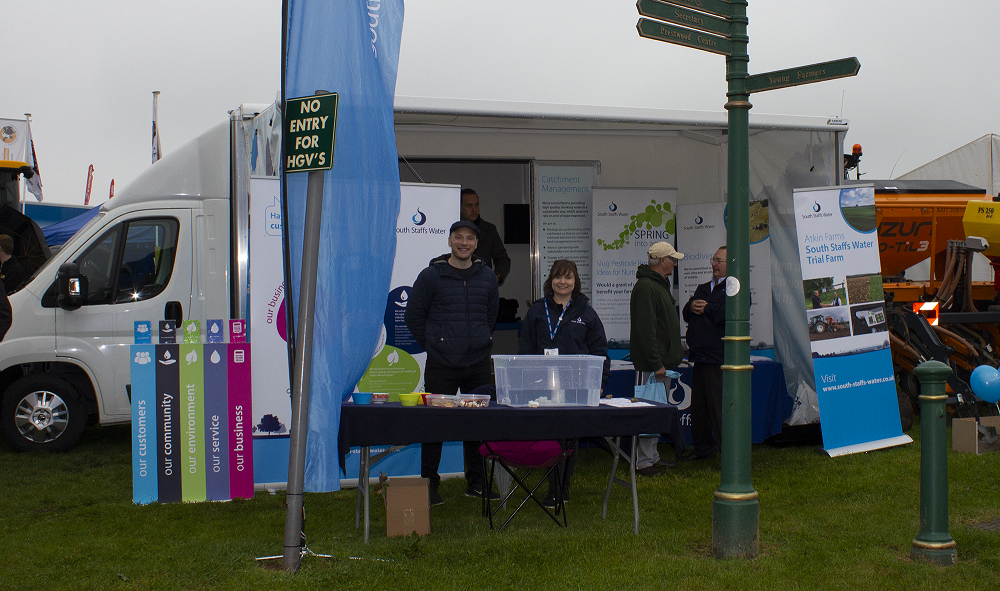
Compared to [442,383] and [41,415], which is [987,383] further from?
[41,415]

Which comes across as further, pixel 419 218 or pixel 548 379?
pixel 419 218

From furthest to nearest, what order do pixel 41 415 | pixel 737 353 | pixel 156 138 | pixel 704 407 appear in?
pixel 156 138 < pixel 41 415 < pixel 704 407 < pixel 737 353

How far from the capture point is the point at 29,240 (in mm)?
8297

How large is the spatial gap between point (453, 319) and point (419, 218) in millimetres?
1063

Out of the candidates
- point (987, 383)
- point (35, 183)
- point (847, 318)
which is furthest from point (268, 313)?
point (35, 183)

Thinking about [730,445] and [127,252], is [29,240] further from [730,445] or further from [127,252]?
[730,445]

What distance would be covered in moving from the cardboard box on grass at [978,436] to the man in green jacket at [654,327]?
7.36ft

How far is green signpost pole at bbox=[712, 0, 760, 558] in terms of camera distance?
12.2 ft

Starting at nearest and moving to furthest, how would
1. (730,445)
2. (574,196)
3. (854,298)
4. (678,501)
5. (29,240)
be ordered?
(730,445), (678,501), (854,298), (574,196), (29,240)

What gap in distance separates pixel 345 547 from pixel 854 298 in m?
4.43

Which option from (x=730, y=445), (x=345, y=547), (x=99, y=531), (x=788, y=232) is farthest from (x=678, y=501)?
(x=99, y=531)

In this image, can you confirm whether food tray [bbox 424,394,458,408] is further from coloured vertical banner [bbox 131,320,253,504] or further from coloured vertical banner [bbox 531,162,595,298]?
coloured vertical banner [bbox 531,162,595,298]

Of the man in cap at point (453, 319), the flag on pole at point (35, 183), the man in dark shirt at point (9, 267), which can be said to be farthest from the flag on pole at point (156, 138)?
the man in cap at point (453, 319)

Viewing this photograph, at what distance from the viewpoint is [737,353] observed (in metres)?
3.77
